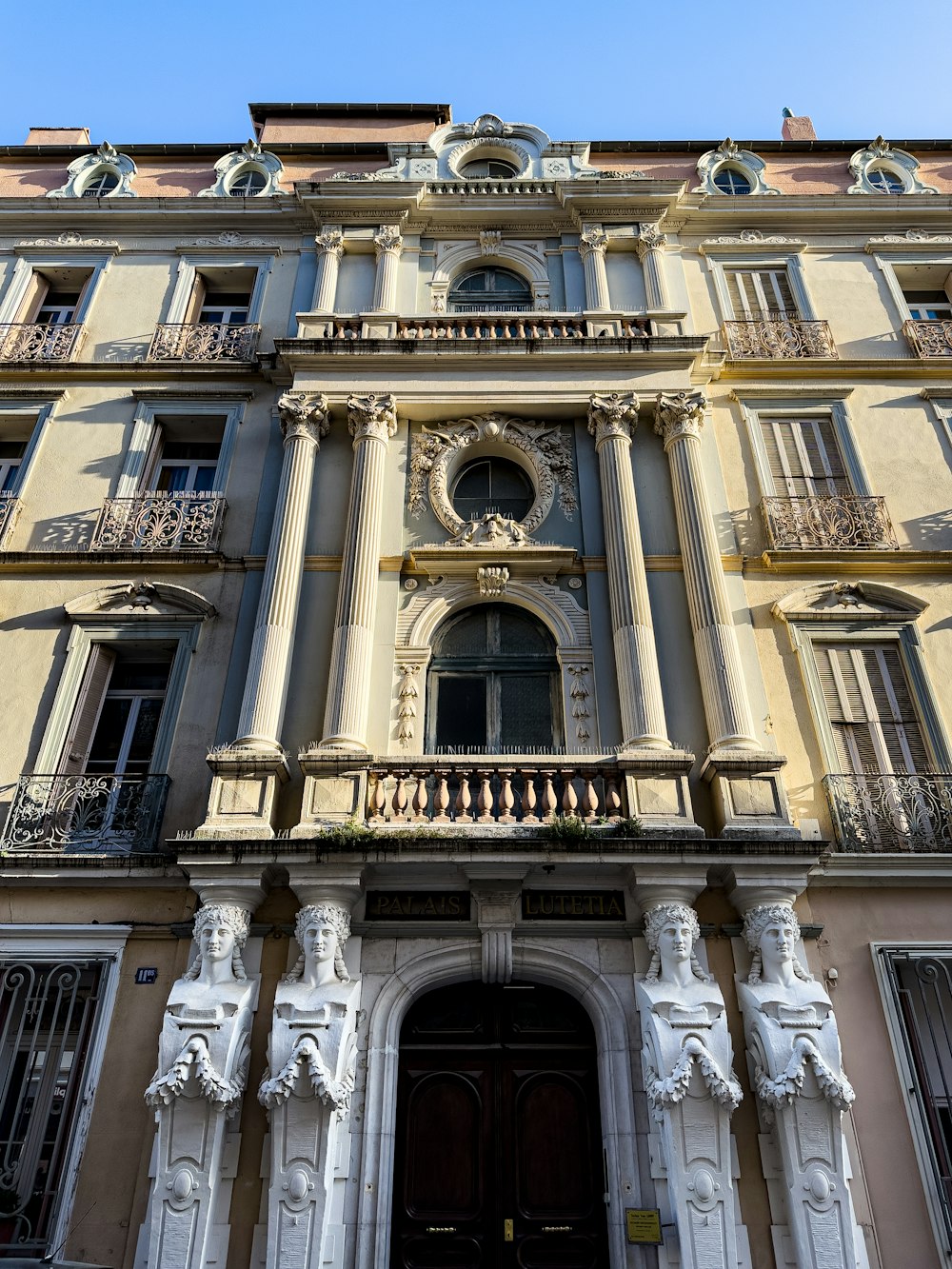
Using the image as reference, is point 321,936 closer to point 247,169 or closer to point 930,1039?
point 930,1039

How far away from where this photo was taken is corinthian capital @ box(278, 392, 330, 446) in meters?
13.0

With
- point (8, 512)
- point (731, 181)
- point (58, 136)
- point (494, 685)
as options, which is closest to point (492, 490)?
point (494, 685)

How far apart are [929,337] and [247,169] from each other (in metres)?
13.0

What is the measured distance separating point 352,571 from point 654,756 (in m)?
4.51

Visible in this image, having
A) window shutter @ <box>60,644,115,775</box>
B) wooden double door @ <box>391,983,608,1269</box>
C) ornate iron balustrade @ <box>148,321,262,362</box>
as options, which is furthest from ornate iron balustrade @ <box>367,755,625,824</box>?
ornate iron balustrade @ <box>148,321,262,362</box>

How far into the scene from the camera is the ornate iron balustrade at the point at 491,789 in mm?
9750

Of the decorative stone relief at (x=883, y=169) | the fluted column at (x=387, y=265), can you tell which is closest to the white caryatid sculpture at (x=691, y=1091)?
the fluted column at (x=387, y=265)

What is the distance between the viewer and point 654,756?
994cm

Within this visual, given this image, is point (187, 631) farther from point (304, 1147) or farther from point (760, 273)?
point (760, 273)

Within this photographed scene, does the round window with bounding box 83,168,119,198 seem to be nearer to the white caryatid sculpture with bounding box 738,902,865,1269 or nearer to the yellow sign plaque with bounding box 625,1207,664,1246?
the white caryatid sculpture with bounding box 738,902,865,1269

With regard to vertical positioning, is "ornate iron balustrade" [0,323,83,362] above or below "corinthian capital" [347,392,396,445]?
above

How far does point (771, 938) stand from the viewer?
29.5ft

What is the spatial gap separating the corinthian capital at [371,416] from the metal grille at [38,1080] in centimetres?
768

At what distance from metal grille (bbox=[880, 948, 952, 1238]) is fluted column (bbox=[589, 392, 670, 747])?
11.4 feet
